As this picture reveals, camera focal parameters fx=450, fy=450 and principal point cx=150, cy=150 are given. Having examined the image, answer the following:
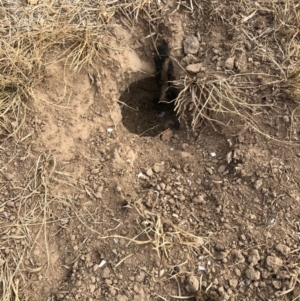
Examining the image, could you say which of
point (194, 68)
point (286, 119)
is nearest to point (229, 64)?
point (194, 68)

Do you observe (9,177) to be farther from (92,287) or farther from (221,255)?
(221,255)

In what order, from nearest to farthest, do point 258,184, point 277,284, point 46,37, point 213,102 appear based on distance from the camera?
point 277,284
point 258,184
point 213,102
point 46,37

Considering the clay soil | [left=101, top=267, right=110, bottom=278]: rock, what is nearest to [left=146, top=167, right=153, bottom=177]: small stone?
the clay soil

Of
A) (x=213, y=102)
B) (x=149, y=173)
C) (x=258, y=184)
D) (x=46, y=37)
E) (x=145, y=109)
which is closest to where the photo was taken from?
(x=258, y=184)

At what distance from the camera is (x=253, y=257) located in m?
1.92

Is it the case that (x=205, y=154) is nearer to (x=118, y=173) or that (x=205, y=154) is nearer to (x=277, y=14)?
(x=118, y=173)

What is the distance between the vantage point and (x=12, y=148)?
223 cm

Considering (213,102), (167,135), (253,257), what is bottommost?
(253,257)

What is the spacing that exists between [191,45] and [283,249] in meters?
1.16

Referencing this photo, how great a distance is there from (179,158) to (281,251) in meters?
0.63

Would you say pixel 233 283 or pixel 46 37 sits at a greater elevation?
pixel 46 37

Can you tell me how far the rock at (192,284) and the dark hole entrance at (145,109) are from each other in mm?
905

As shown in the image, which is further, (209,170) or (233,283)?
(209,170)

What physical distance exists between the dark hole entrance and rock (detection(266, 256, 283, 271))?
962 mm
